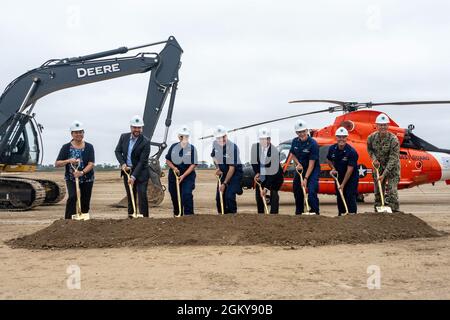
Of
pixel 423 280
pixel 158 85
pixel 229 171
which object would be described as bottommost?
pixel 423 280

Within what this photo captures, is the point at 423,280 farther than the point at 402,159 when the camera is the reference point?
No

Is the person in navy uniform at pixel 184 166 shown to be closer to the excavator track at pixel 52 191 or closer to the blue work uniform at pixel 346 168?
the blue work uniform at pixel 346 168

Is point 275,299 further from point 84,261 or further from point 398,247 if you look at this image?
point 398,247

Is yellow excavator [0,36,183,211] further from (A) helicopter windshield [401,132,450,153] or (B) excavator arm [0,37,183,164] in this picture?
(A) helicopter windshield [401,132,450,153]

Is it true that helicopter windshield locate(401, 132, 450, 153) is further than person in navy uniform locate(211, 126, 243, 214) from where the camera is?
Yes

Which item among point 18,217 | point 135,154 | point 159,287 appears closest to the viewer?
point 159,287

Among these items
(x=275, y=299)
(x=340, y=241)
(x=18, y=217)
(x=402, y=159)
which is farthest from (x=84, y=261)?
(x=402, y=159)

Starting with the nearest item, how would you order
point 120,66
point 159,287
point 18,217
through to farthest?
point 159,287
point 18,217
point 120,66

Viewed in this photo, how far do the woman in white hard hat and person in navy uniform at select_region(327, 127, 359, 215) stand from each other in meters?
4.46

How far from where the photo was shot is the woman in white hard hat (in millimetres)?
10055

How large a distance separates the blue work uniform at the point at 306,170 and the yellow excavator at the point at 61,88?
21.2 ft

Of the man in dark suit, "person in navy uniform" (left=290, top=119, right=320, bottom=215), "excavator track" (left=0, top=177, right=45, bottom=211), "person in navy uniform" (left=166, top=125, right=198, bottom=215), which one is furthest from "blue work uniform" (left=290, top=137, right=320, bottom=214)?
"excavator track" (left=0, top=177, right=45, bottom=211)

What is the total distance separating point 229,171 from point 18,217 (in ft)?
22.7

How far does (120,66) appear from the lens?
16.7 m
